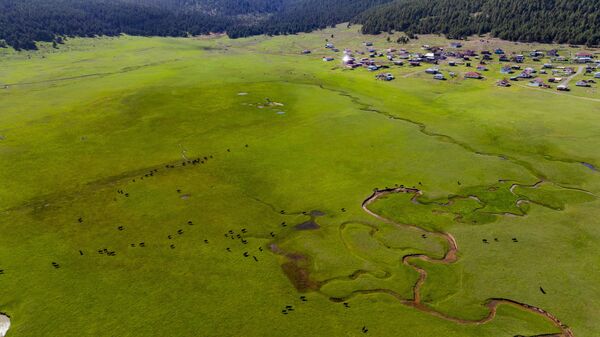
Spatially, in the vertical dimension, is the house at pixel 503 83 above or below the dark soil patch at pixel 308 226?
above

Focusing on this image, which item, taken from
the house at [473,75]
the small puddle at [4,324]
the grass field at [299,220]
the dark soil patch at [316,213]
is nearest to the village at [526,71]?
the house at [473,75]

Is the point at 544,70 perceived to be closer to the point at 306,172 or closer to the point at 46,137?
the point at 306,172

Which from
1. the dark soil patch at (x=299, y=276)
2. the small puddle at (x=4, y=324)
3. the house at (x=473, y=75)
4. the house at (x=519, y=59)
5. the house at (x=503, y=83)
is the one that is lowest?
the small puddle at (x=4, y=324)

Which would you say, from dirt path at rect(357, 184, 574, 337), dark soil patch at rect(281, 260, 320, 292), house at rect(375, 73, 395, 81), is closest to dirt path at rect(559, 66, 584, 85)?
house at rect(375, 73, 395, 81)

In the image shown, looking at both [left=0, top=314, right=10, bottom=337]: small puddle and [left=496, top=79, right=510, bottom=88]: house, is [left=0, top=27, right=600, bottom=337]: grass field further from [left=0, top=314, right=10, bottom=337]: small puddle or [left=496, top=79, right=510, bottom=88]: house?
[left=496, top=79, right=510, bottom=88]: house

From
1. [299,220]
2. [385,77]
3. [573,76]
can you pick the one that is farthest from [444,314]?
[573,76]

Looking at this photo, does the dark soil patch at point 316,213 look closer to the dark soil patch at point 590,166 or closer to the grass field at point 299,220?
the grass field at point 299,220

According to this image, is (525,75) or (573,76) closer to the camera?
(573,76)

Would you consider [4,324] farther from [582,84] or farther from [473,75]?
[582,84]
